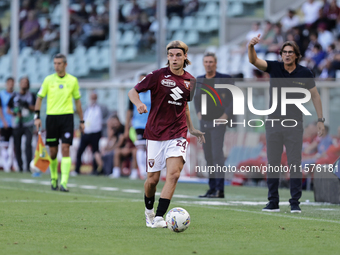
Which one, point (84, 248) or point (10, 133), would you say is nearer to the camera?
point (84, 248)

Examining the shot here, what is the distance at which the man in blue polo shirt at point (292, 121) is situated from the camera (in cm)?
904

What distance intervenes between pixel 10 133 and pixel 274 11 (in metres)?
12.3

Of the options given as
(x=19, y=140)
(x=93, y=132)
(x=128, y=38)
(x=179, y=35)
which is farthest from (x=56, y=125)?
(x=179, y=35)

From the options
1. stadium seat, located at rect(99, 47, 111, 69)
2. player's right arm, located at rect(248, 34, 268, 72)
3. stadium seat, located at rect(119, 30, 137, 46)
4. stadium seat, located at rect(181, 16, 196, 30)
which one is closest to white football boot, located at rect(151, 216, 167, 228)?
player's right arm, located at rect(248, 34, 268, 72)

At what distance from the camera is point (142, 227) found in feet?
24.2

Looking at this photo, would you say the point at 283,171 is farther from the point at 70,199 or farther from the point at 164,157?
the point at 164,157

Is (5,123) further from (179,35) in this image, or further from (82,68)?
(179,35)

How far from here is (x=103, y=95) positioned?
768 inches

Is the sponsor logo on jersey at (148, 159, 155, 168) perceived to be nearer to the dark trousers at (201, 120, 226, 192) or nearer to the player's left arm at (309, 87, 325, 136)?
the player's left arm at (309, 87, 325, 136)

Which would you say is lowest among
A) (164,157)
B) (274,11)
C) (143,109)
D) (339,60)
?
(164,157)

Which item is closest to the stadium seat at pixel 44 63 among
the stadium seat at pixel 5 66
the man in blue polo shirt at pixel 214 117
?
the stadium seat at pixel 5 66

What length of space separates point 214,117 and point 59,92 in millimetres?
2698

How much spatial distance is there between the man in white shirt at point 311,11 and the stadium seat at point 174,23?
5.99m

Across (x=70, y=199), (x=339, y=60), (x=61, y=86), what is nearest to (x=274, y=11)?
(x=339, y=60)
